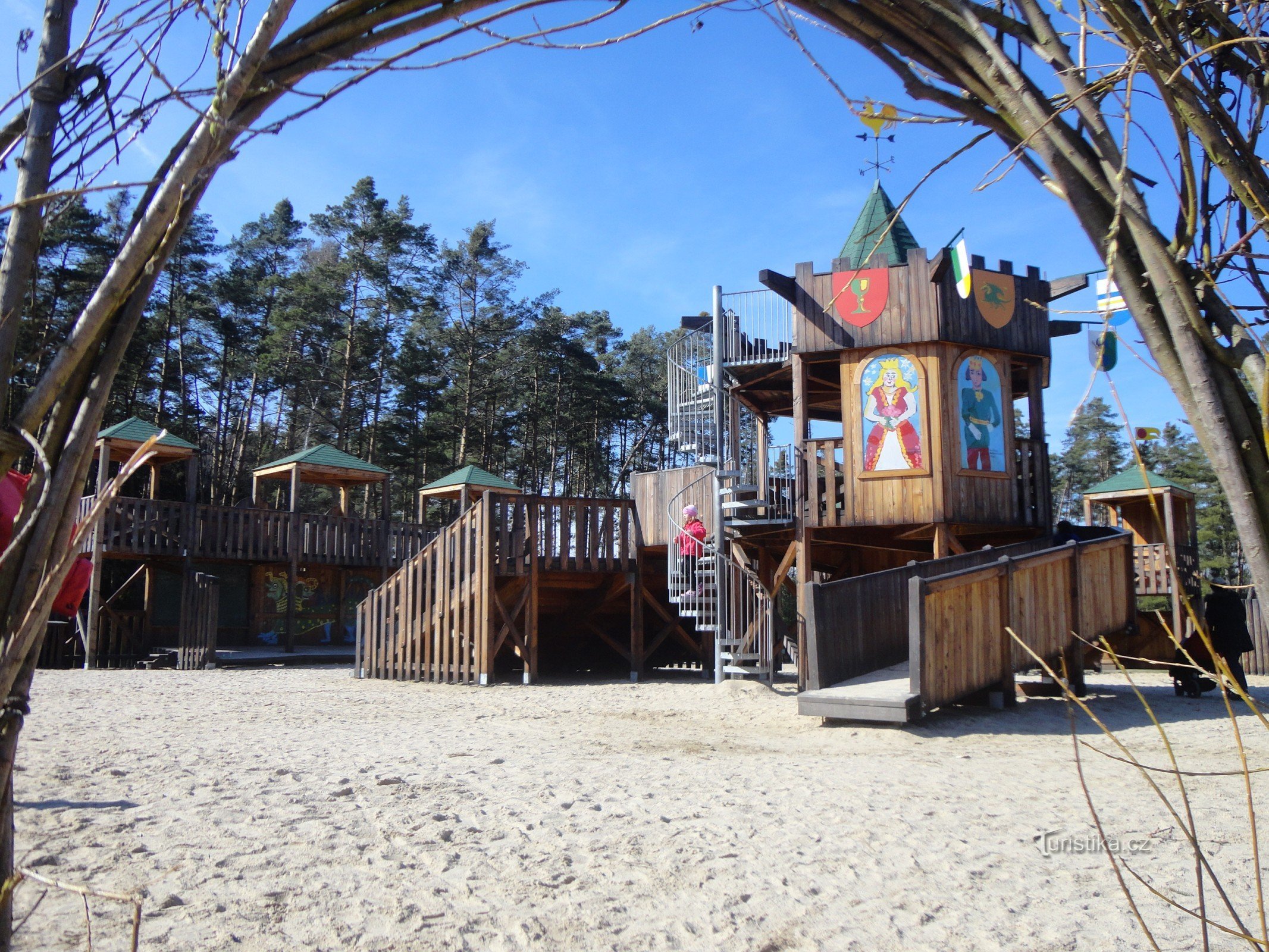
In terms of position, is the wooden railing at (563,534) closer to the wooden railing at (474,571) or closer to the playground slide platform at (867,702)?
the wooden railing at (474,571)

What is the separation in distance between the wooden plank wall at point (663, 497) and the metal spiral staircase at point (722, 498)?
33 mm

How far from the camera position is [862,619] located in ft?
34.9

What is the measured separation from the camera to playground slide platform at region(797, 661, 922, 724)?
8.64m

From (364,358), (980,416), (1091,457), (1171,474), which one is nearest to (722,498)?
(980,416)

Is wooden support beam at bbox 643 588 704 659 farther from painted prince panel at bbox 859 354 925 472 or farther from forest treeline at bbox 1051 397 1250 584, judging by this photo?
forest treeline at bbox 1051 397 1250 584

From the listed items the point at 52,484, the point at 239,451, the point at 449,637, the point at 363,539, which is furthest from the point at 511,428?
the point at 52,484

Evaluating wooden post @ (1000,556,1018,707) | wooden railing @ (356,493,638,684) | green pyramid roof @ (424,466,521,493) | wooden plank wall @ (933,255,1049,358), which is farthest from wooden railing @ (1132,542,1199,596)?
green pyramid roof @ (424,466,521,493)

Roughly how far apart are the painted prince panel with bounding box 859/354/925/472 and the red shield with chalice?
0.62m

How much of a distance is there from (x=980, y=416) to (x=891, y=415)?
4.42 feet

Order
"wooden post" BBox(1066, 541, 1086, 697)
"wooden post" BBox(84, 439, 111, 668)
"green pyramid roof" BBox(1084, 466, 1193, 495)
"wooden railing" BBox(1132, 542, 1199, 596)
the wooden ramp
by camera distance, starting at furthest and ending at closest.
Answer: "green pyramid roof" BBox(1084, 466, 1193, 495) < "wooden railing" BBox(1132, 542, 1199, 596) < "wooden post" BBox(84, 439, 111, 668) < "wooden post" BBox(1066, 541, 1086, 697) < the wooden ramp

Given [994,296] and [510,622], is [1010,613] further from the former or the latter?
[510,622]

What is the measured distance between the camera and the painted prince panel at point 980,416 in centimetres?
1336

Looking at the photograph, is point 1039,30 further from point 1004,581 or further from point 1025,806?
point 1004,581

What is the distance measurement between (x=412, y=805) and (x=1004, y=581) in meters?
6.95
